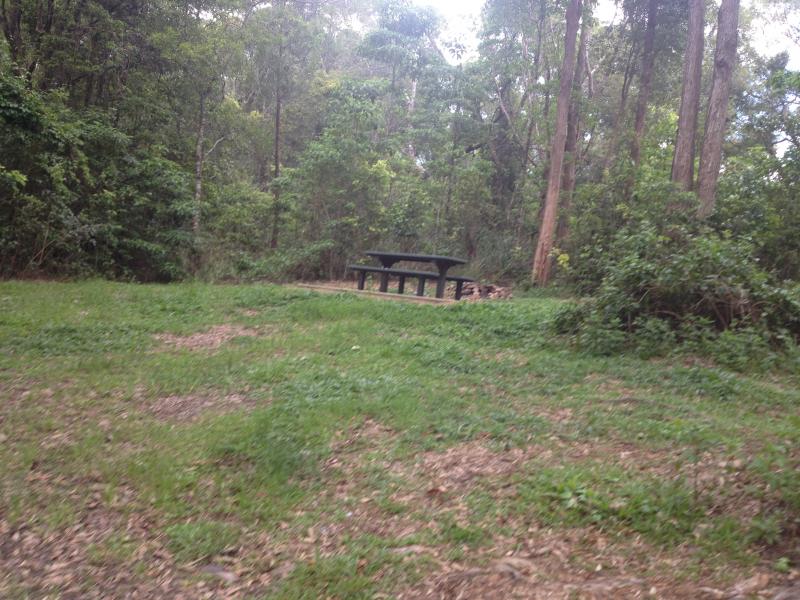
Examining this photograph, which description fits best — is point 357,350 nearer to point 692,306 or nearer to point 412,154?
point 692,306

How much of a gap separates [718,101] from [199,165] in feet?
36.3

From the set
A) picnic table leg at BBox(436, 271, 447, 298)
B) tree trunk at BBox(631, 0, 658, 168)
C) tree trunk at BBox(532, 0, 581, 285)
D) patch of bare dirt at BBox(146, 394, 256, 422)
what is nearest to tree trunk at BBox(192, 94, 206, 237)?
picnic table leg at BBox(436, 271, 447, 298)

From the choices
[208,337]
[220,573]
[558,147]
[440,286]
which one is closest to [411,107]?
[558,147]

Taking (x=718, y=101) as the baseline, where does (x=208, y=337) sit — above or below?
below

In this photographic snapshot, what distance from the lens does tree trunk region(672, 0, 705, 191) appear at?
39.5 ft

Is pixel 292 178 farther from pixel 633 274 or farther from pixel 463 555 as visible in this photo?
pixel 463 555

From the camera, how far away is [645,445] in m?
4.03

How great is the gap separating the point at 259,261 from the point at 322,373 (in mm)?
9697

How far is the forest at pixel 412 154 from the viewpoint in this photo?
400 inches

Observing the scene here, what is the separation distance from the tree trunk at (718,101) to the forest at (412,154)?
35mm

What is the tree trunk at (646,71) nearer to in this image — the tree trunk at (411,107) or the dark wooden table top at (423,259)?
the tree trunk at (411,107)

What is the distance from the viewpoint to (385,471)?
12.6 feet

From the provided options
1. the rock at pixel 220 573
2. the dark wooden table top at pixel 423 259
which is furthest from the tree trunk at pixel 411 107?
the rock at pixel 220 573

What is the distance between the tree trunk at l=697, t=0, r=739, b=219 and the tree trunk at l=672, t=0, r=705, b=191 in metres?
0.80
